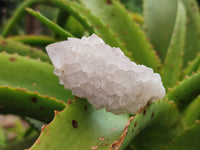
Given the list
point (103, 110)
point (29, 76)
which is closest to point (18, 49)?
point (29, 76)

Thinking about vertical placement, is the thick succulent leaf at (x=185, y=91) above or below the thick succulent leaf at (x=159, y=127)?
above

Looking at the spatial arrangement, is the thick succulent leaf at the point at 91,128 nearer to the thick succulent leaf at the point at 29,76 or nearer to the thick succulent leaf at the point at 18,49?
the thick succulent leaf at the point at 29,76

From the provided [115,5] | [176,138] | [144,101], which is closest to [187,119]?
[176,138]

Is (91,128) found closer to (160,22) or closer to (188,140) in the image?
(188,140)

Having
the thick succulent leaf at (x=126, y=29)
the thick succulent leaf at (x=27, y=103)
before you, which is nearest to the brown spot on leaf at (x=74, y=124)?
A: the thick succulent leaf at (x=27, y=103)

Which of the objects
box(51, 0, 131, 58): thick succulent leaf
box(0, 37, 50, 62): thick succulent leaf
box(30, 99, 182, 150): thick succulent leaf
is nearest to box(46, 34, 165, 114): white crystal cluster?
box(30, 99, 182, 150): thick succulent leaf
